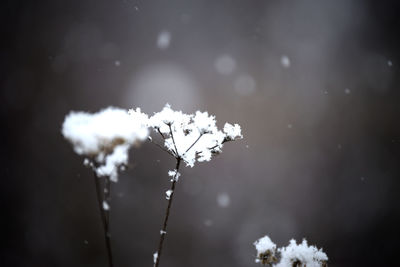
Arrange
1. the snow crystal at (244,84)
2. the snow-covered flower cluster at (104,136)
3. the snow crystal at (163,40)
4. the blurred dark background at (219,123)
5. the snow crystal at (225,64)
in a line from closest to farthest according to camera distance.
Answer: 1. the snow-covered flower cluster at (104,136)
2. the blurred dark background at (219,123)
3. the snow crystal at (163,40)
4. the snow crystal at (244,84)
5. the snow crystal at (225,64)

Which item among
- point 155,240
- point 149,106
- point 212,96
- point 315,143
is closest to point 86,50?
point 149,106

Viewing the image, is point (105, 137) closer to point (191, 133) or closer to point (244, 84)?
point (191, 133)

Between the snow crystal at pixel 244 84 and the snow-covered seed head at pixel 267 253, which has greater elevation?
the snow crystal at pixel 244 84

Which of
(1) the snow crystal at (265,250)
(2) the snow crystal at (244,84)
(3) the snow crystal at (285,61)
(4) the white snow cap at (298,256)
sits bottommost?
(4) the white snow cap at (298,256)

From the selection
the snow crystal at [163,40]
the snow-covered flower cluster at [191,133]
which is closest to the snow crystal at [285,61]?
the snow crystal at [163,40]

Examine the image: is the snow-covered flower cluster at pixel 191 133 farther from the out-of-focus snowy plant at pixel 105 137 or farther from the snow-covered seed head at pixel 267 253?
the snow-covered seed head at pixel 267 253
